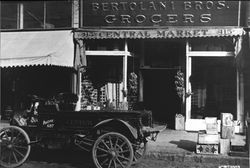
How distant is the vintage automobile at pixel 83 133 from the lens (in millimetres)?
7047

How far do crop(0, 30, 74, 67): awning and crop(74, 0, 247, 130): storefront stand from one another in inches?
23.4

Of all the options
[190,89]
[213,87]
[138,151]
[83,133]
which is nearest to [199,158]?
[138,151]

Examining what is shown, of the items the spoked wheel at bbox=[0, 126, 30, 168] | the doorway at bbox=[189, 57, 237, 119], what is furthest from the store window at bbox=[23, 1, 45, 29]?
the spoked wheel at bbox=[0, 126, 30, 168]

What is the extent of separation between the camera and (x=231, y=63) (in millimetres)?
12219

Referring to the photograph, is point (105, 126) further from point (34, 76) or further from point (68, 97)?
point (34, 76)

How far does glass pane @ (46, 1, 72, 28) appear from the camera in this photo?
1304 centimetres

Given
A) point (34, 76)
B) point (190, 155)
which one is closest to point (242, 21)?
point (190, 155)

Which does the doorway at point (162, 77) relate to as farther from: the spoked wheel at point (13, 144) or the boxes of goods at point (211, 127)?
the spoked wheel at point (13, 144)

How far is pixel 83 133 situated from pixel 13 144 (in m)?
1.46

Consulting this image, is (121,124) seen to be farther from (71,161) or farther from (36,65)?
(36,65)

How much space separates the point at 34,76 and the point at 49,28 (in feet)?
5.81

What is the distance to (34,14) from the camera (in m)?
13.4

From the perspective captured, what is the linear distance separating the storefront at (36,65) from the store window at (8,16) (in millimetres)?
305

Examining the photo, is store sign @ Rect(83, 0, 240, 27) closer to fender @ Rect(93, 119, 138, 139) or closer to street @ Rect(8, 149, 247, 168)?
street @ Rect(8, 149, 247, 168)
